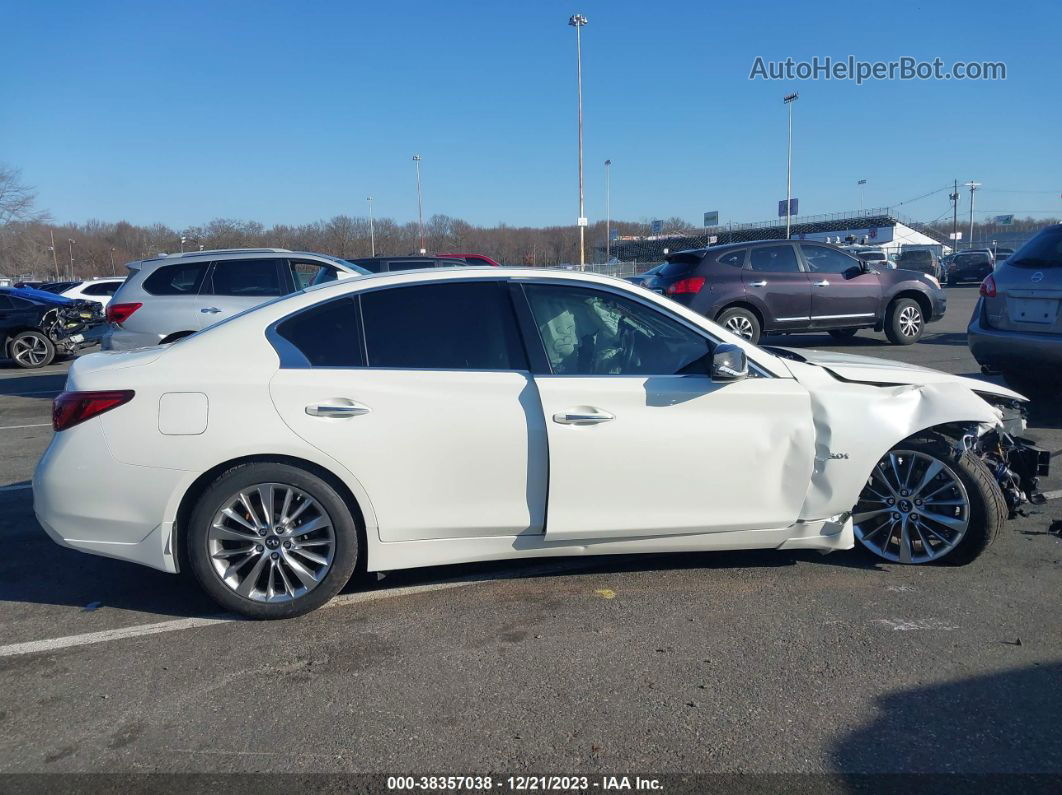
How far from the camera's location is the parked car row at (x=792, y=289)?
12.7m

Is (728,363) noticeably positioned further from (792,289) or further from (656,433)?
(792,289)

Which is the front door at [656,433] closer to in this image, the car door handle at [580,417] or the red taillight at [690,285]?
the car door handle at [580,417]

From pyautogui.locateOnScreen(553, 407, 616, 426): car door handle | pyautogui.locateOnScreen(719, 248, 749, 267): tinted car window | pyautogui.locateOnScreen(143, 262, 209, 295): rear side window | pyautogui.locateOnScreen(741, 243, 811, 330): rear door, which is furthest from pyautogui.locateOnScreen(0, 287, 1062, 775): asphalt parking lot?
pyautogui.locateOnScreen(719, 248, 749, 267): tinted car window

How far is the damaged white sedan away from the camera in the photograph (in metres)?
3.86

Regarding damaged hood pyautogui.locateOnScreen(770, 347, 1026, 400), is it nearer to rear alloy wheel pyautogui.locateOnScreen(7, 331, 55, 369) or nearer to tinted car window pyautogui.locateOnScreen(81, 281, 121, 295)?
rear alloy wheel pyautogui.locateOnScreen(7, 331, 55, 369)

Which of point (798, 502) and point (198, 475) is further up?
point (198, 475)

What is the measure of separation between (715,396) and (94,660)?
9.90 ft

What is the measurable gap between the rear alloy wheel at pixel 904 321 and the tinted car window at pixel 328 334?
11.8 meters

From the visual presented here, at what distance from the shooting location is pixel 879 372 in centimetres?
444

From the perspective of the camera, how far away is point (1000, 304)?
776 cm

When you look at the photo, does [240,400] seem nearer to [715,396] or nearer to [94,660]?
[94,660]

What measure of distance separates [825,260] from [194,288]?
366 inches

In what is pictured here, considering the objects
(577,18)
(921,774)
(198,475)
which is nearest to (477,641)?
(198,475)

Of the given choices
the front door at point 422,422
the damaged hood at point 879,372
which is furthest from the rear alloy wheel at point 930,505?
the front door at point 422,422
